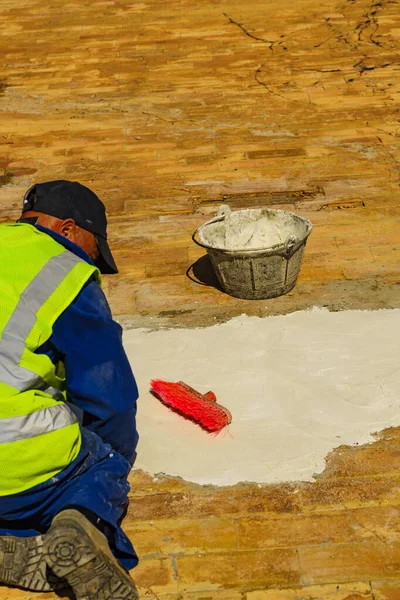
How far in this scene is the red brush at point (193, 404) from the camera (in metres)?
3.46

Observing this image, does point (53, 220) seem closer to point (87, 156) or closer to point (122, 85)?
point (87, 156)

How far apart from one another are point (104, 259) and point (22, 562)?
3.79 feet

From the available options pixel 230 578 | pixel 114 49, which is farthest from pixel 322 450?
pixel 114 49

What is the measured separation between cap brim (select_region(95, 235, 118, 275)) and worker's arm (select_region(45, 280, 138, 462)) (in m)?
0.26

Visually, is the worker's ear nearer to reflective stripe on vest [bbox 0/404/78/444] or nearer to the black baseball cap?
the black baseball cap

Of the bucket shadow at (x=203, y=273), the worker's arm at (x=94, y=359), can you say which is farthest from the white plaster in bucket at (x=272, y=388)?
the worker's arm at (x=94, y=359)

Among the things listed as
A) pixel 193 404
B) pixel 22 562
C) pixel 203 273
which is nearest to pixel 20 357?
pixel 22 562

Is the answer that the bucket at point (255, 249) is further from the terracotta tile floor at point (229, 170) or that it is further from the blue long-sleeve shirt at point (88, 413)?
the blue long-sleeve shirt at point (88, 413)

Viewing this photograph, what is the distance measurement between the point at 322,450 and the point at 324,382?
440 millimetres

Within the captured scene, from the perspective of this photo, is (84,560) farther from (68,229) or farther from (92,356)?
(68,229)

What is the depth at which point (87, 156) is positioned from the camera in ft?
19.7

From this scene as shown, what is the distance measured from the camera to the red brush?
3.46 m

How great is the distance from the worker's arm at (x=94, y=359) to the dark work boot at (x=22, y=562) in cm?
48

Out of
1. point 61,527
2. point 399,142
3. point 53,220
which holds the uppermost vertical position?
point 53,220
